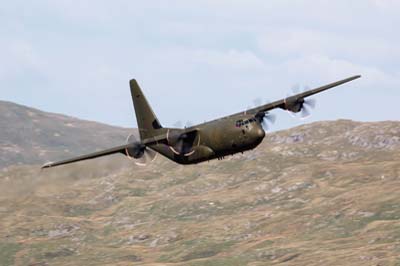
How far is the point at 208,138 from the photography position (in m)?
79.8

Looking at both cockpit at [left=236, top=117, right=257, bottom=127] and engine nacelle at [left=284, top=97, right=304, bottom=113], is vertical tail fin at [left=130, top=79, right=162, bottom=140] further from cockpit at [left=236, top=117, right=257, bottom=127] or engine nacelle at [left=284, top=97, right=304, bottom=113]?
cockpit at [left=236, top=117, right=257, bottom=127]

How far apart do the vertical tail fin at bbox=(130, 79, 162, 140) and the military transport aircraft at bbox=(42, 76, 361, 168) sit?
0.44ft

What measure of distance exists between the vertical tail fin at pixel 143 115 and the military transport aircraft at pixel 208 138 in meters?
0.13

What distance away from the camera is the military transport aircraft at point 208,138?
7725 centimetres

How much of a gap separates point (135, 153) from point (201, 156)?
7.10 metres

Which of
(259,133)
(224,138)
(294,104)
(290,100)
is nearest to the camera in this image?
(259,133)

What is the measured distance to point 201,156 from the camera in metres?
80.6

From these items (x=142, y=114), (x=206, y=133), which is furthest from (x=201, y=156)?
(x=142, y=114)

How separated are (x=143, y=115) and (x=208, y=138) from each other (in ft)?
54.5

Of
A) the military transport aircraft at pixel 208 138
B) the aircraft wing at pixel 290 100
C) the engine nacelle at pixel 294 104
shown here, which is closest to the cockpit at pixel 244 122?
the military transport aircraft at pixel 208 138

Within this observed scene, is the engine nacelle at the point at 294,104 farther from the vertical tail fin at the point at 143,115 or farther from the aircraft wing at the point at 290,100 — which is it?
the vertical tail fin at the point at 143,115

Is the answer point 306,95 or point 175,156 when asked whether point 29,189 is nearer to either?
point 175,156

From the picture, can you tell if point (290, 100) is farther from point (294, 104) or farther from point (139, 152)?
point (139, 152)

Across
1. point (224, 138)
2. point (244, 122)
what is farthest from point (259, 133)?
point (224, 138)
